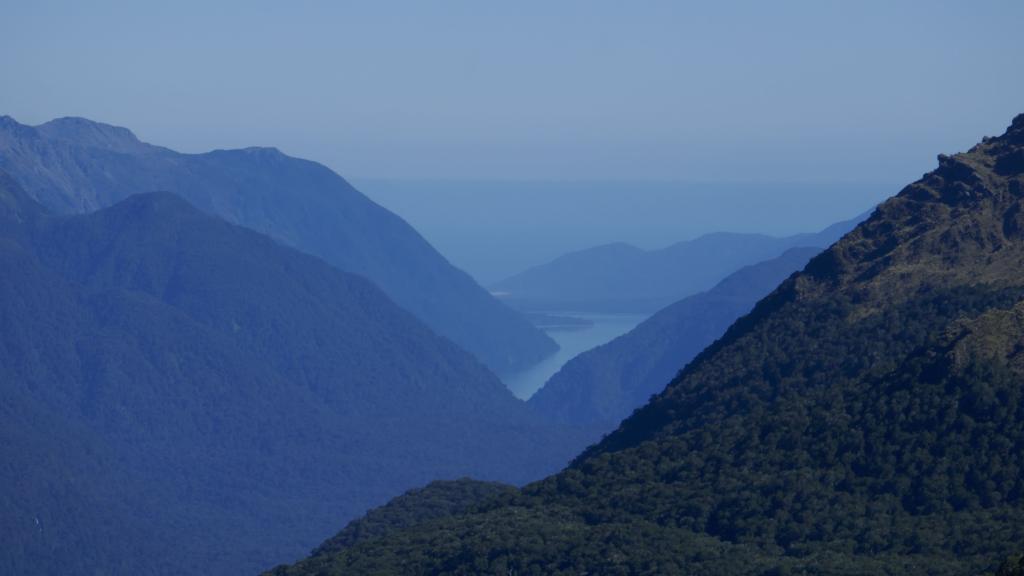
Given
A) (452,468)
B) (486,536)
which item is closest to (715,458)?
(486,536)

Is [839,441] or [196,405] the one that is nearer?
[839,441]

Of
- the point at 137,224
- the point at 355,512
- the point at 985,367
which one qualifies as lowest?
the point at 355,512

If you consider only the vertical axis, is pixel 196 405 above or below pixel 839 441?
above

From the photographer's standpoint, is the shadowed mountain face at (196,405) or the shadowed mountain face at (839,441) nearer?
the shadowed mountain face at (839,441)

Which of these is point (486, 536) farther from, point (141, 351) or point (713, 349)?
point (141, 351)

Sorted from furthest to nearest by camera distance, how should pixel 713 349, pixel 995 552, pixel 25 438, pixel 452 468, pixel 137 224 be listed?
pixel 137 224
pixel 452 468
pixel 25 438
pixel 713 349
pixel 995 552
